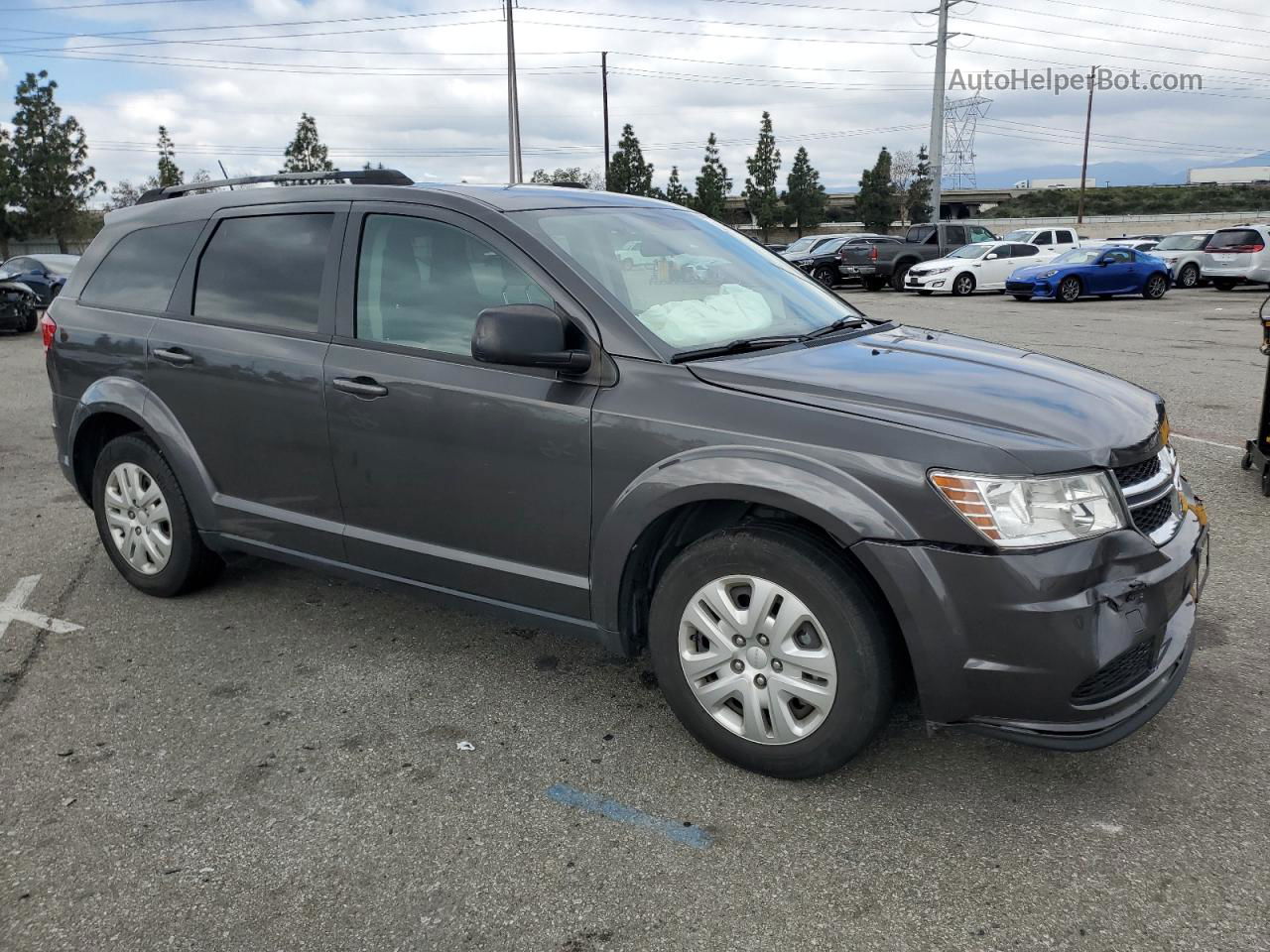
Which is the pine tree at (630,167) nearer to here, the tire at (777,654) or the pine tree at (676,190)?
the pine tree at (676,190)

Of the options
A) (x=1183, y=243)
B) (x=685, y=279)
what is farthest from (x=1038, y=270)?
(x=685, y=279)

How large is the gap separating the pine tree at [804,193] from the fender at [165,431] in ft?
217

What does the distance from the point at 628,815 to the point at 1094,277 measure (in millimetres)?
23160

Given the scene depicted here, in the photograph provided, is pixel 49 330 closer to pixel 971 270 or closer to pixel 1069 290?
pixel 1069 290

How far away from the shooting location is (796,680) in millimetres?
2885

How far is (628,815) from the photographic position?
2.89 m

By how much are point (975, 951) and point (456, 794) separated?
150cm

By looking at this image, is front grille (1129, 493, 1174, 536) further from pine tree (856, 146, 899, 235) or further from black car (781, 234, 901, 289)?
pine tree (856, 146, 899, 235)

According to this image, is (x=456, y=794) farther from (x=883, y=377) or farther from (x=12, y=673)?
(x=12, y=673)

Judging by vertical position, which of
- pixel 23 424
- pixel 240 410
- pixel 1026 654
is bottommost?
pixel 23 424

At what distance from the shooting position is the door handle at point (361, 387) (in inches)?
140

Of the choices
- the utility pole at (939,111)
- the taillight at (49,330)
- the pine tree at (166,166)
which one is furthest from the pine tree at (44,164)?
the taillight at (49,330)

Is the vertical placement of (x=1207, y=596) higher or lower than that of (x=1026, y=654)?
lower

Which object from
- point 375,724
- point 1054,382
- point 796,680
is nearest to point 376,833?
point 375,724
